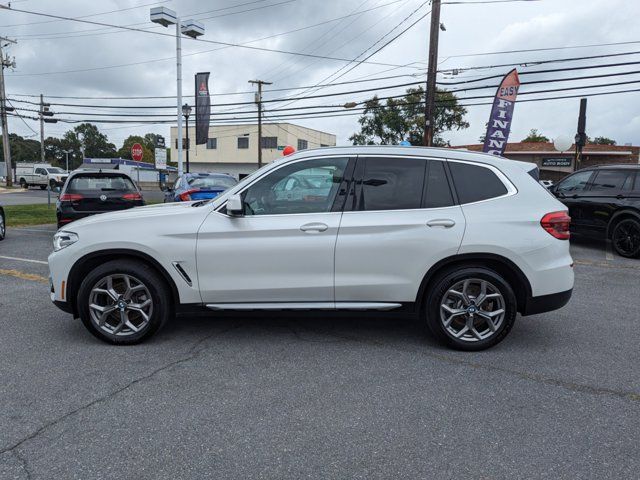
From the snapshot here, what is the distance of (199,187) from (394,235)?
695cm

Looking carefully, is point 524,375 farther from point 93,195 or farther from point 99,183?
point 99,183

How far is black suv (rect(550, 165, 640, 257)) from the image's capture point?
30.8 feet

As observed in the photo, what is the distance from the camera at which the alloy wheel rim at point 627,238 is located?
366 inches

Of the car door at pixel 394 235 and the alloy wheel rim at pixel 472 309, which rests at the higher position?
the car door at pixel 394 235

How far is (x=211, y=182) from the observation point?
1098cm

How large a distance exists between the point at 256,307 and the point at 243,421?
49.7 inches

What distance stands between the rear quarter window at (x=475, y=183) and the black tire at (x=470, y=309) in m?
0.62

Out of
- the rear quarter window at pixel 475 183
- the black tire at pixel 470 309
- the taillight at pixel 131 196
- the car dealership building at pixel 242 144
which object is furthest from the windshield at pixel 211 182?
the car dealership building at pixel 242 144

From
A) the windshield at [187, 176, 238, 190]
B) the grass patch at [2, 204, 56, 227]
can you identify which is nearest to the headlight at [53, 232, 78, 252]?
the windshield at [187, 176, 238, 190]

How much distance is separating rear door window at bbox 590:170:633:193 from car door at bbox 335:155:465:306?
24.4 ft

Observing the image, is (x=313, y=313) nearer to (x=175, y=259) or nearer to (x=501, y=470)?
(x=175, y=259)

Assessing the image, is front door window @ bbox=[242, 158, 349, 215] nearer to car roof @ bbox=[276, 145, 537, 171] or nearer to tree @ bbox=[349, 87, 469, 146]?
car roof @ bbox=[276, 145, 537, 171]

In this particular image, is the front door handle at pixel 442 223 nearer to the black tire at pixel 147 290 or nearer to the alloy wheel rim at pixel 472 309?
the alloy wheel rim at pixel 472 309

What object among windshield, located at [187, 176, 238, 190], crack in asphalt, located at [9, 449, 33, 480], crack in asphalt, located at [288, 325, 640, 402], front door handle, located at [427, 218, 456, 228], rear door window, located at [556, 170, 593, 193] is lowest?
crack in asphalt, located at [9, 449, 33, 480]
